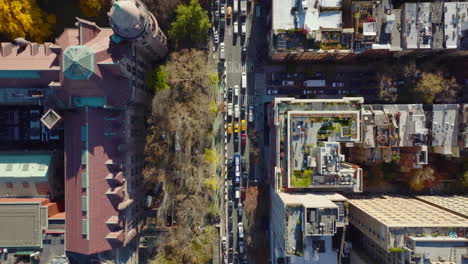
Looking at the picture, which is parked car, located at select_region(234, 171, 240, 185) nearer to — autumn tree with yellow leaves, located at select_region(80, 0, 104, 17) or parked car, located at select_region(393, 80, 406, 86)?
parked car, located at select_region(393, 80, 406, 86)

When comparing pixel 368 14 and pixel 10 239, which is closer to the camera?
pixel 10 239

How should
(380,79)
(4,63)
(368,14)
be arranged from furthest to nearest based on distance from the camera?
(380,79) < (368,14) < (4,63)

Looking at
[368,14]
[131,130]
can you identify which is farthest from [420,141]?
[131,130]

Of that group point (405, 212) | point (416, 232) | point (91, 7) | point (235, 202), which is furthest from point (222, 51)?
point (416, 232)

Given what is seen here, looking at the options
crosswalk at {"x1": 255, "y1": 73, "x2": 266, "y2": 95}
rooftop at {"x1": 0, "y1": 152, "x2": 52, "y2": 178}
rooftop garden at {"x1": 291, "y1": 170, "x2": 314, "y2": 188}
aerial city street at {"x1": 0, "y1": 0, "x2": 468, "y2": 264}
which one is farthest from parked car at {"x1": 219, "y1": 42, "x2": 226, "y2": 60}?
rooftop at {"x1": 0, "y1": 152, "x2": 52, "y2": 178}

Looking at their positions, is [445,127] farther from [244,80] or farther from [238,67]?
[238,67]

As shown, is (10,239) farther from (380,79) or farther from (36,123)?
(380,79)

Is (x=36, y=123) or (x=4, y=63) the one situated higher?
(x=4, y=63)
